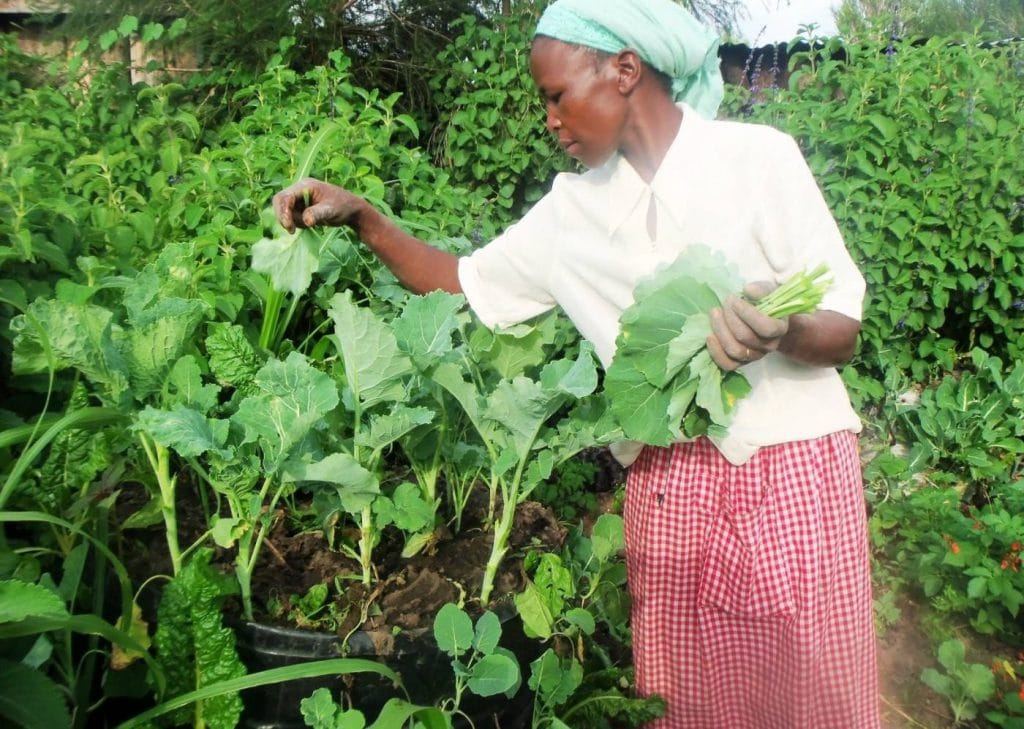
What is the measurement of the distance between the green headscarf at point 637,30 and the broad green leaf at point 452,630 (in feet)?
3.36

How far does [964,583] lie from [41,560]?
9.07 ft

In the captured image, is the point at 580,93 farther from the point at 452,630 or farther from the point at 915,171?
the point at 915,171

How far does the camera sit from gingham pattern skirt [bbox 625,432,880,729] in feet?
5.75

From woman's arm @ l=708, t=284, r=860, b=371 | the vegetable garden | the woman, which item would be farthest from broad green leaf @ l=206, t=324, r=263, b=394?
woman's arm @ l=708, t=284, r=860, b=371

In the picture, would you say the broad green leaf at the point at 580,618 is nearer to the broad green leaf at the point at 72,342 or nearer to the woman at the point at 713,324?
the woman at the point at 713,324

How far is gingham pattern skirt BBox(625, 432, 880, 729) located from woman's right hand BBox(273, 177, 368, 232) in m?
0.81

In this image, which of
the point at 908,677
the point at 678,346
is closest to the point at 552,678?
the point at 678,346

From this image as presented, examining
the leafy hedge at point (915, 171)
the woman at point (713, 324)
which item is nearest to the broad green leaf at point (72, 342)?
the woman at point (713, 324)

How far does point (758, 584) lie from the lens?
5.81 feet

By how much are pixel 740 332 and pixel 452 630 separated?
71 cm

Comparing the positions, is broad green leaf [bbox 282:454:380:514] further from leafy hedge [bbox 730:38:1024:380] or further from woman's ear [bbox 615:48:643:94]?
leafy hedge [bbox 730:38:1024:380]

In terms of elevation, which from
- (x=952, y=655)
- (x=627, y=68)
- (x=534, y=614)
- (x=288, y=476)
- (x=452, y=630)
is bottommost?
(x=952, y=655)

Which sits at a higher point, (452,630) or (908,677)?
(452,630)

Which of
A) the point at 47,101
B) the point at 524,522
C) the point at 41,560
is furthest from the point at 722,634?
the point at 47,101
